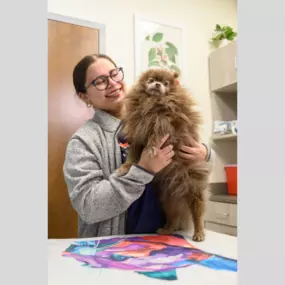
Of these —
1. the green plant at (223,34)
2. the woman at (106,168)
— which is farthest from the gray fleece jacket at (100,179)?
the green plant at (223,34)

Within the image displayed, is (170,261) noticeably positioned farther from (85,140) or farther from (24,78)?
(85,140)

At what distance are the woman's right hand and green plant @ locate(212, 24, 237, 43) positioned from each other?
2.28 meters

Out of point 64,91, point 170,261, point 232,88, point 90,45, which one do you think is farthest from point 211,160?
point 232,88

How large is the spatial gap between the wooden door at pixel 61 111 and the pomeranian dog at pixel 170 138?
107 centimetres

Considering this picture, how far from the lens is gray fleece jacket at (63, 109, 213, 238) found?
1171 millimetres

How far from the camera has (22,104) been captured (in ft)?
0.92

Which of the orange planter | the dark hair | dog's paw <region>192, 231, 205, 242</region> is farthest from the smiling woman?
the orange planter

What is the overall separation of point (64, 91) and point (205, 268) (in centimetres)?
194

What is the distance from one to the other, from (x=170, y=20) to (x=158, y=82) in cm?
184

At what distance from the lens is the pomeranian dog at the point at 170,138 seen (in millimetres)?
1295

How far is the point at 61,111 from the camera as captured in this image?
2.37m

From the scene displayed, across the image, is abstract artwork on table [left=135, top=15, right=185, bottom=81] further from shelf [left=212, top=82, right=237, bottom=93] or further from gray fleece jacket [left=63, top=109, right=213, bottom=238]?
gray fleece jacket [left=63, top=109, right=213, bottom=238]

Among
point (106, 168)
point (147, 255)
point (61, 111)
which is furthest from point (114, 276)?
point (61, 111)

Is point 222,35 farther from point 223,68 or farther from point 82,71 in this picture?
point 82,71
